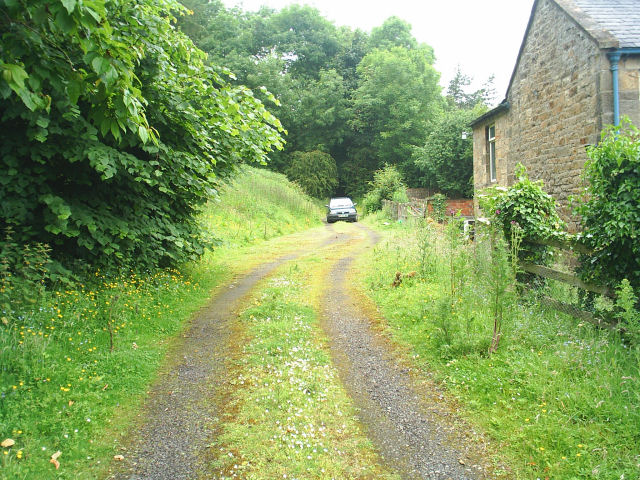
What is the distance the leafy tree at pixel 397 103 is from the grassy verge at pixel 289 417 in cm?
3460

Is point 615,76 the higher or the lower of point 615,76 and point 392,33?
the lower

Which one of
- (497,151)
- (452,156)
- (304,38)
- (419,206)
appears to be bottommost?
(419,206)

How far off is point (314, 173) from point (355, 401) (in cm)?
3641

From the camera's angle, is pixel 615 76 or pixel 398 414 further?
pixel 615 76

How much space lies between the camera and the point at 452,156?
29281mm

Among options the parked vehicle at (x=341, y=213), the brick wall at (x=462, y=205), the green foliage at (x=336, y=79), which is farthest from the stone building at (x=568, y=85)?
the green foliage at (x=336, y=79)

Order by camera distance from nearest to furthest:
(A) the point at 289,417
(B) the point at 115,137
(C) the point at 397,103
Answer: (B) the point at 115,137, (A) the point at 289,417, (C) the point at 397,103

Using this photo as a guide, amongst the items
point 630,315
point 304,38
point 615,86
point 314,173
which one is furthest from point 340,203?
point 304,38

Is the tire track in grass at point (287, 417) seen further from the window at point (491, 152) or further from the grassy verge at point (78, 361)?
the window at point (491, 152)

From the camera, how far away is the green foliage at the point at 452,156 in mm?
29203

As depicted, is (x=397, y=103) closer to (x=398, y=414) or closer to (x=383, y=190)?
(x=383, y=190)

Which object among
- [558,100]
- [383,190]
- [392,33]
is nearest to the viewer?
[558,100]

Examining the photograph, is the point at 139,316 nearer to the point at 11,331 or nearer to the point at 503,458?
the point at 11,331

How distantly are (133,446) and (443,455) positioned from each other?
2628 millimetres
